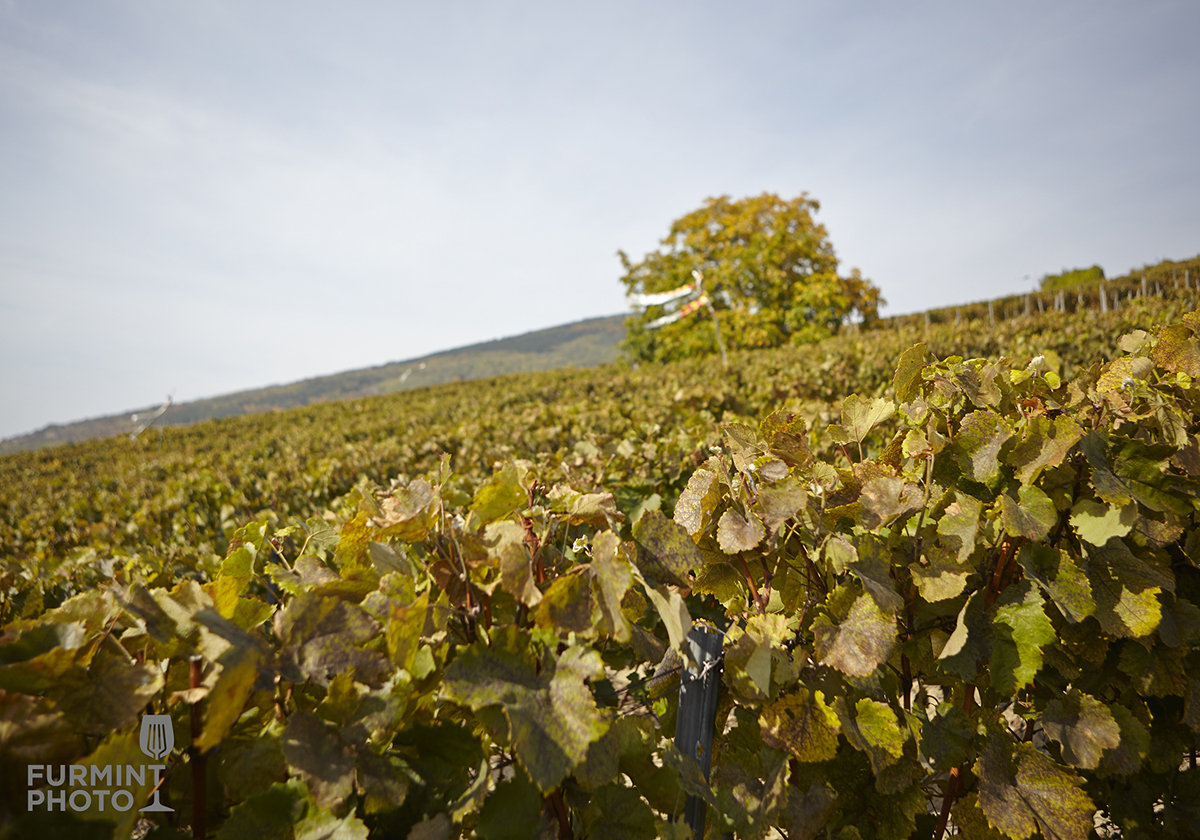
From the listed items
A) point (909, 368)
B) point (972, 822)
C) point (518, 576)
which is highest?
point (909, 368)

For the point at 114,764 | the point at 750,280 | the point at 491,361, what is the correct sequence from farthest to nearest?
the point at 491,361
the point at 750,280
the point at 114,764

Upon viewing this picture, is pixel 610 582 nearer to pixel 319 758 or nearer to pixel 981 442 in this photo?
pixel 319 758

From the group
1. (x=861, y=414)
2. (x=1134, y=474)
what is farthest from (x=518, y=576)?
(x=1134, y=474)

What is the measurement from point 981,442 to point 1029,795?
69cm

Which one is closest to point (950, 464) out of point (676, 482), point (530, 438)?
point (676, 482)

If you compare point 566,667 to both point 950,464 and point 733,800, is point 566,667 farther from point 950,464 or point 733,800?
point 950,464

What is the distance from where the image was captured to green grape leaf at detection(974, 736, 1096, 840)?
1.04 metres

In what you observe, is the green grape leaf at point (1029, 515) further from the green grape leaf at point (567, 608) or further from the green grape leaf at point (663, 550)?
the green grape leaf at point (567, 608)

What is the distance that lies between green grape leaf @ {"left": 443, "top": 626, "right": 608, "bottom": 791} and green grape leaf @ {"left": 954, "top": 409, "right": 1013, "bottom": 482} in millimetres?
940

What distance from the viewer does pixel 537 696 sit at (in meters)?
0.74

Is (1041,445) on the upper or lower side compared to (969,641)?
upper

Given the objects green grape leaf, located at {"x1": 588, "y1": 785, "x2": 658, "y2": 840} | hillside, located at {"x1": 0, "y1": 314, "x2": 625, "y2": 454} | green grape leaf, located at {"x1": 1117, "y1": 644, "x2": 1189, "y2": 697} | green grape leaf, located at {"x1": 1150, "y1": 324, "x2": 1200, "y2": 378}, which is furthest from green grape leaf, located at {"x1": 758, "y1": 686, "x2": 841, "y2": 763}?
hillside, located at {"x1": 0, "y1": 314, "x2": 625, "y2": 454}

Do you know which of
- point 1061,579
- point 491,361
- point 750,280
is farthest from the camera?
point 491,361

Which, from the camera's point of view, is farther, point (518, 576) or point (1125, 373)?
point (1125, 373)
